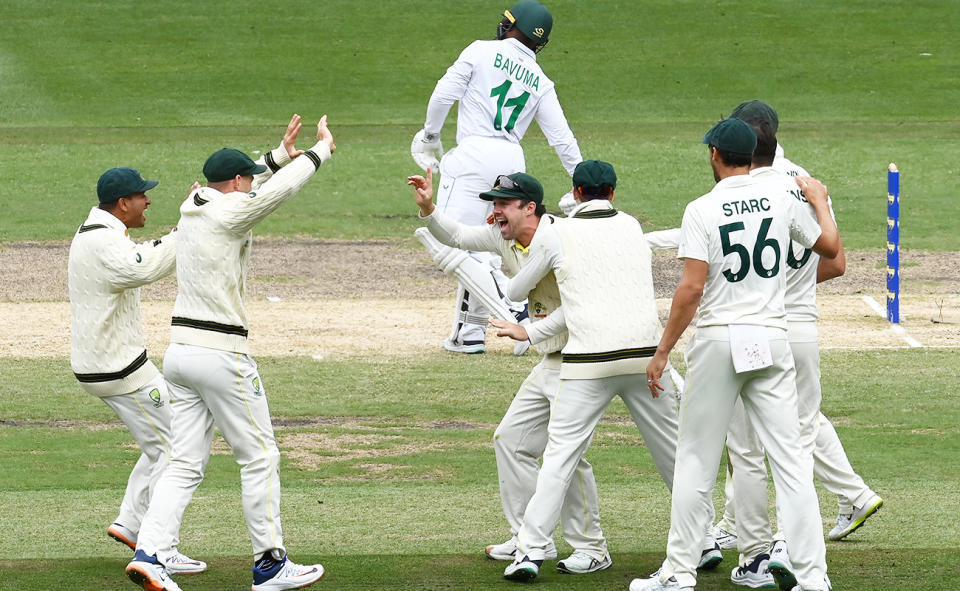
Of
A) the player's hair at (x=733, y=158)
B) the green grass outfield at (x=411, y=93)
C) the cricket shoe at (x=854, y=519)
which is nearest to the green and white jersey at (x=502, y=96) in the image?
the cricket shoe at (x=854, y=519)

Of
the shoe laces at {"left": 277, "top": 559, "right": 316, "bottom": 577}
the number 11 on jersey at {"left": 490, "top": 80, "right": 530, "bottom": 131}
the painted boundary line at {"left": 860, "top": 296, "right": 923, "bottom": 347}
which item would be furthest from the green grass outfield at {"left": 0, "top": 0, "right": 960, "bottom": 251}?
the shoe laces at {"left": 277, "top": 559, "right": 316, "bottom": 577}

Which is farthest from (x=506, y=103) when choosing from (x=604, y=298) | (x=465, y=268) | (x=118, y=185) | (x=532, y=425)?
(x=604, y=298)

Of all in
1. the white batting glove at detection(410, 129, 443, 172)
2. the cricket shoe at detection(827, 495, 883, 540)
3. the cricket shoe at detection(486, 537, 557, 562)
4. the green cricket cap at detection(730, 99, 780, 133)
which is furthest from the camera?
the white batting glove at detection(410, 129, 443, 172)

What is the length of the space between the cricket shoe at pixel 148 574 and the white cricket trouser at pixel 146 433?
933 millimetres

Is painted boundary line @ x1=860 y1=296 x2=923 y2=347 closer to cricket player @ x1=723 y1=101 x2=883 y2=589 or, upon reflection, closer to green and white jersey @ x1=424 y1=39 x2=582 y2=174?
green and white jersey @ x1=424 y1=39 x2=582 y2=174

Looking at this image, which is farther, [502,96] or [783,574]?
[502,96]

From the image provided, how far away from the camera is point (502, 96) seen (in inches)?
494

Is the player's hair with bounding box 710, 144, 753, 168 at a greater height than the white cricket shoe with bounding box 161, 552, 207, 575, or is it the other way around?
the player's hair with bounding box 710, 144, 753, 168

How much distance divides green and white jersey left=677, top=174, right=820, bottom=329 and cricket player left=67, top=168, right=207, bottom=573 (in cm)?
275

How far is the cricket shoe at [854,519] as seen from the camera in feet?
25.1

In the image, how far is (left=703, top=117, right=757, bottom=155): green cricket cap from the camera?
645 cm

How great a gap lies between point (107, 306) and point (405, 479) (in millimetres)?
2684

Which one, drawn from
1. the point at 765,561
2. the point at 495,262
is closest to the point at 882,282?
the point at 495,262

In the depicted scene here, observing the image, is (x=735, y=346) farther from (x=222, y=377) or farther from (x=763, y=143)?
(x=222, y=377)
